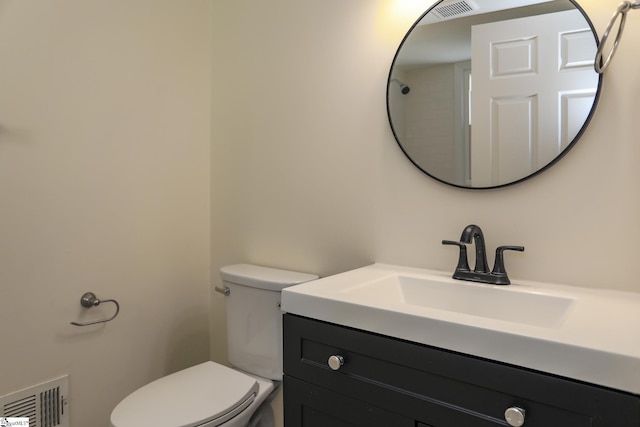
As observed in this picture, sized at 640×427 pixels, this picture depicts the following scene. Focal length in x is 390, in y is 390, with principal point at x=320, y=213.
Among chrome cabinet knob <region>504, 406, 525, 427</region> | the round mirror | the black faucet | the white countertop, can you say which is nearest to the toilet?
the white countertop

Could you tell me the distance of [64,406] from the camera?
1.42 metres

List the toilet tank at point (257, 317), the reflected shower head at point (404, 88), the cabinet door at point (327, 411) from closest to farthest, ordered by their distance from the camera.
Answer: the cabinet door at point (327, 411)
the reflected shower head at point (404, 88)
the toilet tank at point (257, 317)

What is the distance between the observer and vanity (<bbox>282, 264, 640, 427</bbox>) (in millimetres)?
647

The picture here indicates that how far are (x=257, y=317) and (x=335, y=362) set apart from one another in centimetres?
65

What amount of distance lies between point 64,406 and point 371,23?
180 cm

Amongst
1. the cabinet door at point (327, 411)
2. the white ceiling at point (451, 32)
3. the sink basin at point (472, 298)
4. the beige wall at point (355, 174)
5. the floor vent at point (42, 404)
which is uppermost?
the white ceiling at point (451, 32)

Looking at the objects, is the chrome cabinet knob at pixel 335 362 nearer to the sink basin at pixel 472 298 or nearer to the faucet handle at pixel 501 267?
the sink basin at pixel 472 298

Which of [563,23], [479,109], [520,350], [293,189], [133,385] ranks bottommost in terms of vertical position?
[133,385]

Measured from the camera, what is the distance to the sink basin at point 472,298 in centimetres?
99

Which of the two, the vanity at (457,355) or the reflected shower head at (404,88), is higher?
the reflected shower head at (404,88)

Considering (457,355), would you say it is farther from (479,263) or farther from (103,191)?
(103,191)

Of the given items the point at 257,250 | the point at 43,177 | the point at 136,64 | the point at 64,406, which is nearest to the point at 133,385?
the point at 64,406

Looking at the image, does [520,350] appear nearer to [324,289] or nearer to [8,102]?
[324,289]

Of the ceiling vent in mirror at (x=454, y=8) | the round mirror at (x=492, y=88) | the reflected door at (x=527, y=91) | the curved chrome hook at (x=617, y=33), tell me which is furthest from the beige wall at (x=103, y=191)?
the curved chrome hook at (x=617, y=33)
